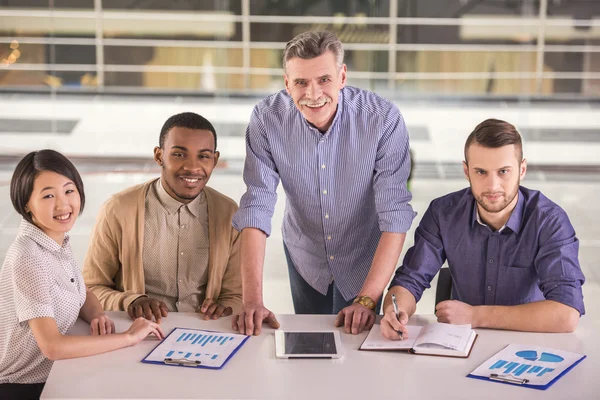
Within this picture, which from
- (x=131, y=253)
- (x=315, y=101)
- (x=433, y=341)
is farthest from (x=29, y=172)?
(x=433, y=341)

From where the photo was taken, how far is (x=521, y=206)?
2.53 metres

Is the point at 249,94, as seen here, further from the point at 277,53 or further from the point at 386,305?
the point at 386,305

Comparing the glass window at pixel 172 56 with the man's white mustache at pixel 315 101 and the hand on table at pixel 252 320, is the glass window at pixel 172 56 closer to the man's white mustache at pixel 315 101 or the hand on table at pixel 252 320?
the man's white mustache at pixel 315 101

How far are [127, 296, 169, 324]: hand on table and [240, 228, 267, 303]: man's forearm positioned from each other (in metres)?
0.25

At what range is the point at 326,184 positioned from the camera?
2.74 metres

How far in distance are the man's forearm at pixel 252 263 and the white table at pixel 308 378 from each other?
24 cm

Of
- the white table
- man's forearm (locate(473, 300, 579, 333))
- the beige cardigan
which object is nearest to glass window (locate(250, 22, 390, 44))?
the beige cardigan

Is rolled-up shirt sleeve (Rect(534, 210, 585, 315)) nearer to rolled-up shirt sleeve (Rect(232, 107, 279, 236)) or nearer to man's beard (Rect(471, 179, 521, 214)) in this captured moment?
man's beard (Rect(471, 179, 521, 214))

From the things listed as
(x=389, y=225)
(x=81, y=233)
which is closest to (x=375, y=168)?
(x=389, y=225)

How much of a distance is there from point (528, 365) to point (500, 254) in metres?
0.51

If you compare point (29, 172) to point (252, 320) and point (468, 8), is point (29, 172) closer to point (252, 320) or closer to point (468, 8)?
point (252, 320)

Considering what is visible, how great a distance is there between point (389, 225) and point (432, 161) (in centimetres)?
545

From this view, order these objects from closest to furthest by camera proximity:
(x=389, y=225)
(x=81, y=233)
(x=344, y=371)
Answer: (x=344, y=371) → (x=389, y=225) → (x=81, y=233)

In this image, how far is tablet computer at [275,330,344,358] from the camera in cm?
215
